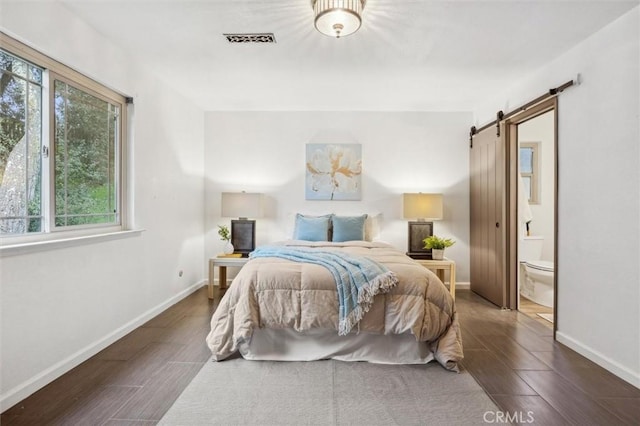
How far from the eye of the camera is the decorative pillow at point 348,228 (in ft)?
12.9

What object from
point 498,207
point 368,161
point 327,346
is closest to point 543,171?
point 498,207

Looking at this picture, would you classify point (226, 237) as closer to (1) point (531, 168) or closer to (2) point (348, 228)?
(2) point (348, 228)

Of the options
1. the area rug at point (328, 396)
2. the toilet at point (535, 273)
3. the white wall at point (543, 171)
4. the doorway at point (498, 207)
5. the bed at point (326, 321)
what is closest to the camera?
the area rug at point (328, 396)

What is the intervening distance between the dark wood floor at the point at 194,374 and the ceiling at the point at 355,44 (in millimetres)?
2459

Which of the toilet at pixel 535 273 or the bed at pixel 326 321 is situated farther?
the toilet at pixel 535 273

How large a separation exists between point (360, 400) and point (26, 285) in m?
2.09

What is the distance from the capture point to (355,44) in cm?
262

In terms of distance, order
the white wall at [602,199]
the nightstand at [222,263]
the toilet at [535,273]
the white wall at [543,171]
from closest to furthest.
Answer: the white wall at [602,199], the toilet at [535,273], the nightstand at [222,263], the white wall at [543,171]

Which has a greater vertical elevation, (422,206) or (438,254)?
(422,206)

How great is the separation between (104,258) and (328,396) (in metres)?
2.01

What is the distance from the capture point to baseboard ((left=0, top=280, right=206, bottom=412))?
1.79 meters

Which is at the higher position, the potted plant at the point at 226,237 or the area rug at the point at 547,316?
the potted plant at the point at 226,237

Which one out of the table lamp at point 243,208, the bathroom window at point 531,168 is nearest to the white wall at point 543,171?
the bathroom window at point 531,168

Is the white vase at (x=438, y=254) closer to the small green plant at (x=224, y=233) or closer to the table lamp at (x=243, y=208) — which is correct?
the table lamp at (x=243, y=208)
